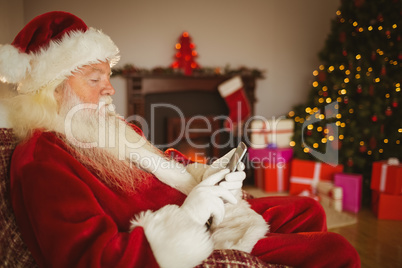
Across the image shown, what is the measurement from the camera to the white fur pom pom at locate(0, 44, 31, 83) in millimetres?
1033

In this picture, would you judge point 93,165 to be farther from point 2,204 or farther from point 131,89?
point 131,89

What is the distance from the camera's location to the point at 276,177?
3.42 meters

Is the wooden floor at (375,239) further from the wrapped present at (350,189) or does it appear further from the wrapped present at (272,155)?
the wrapped present at (272,155)

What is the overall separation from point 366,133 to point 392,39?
984mm

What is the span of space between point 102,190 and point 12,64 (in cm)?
58

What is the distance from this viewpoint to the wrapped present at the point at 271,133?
344cm

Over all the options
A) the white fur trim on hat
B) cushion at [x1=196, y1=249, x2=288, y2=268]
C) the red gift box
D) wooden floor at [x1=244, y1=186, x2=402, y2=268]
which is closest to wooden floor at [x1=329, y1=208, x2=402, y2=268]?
wooden floor at [x1=244, y1=186, x2=402, y2=268]

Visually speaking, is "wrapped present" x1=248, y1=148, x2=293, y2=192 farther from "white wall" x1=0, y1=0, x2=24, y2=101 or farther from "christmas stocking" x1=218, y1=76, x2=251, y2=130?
"white wall" x1=0, y1=0, x2=24, y2=101

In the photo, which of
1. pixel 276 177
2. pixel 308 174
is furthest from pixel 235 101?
pixel 308 174

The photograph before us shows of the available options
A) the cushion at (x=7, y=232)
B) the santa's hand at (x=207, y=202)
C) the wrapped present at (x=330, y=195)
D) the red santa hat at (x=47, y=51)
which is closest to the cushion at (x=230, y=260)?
the santa's hand at (x=207, y=202)

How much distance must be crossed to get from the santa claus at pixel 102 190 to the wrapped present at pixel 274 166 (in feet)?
7.03

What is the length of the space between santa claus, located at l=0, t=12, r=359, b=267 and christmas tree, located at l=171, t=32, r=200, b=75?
2360 millimetres

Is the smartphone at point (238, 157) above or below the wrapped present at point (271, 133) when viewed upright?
above

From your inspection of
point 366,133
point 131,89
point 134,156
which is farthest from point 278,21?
point 134,156
